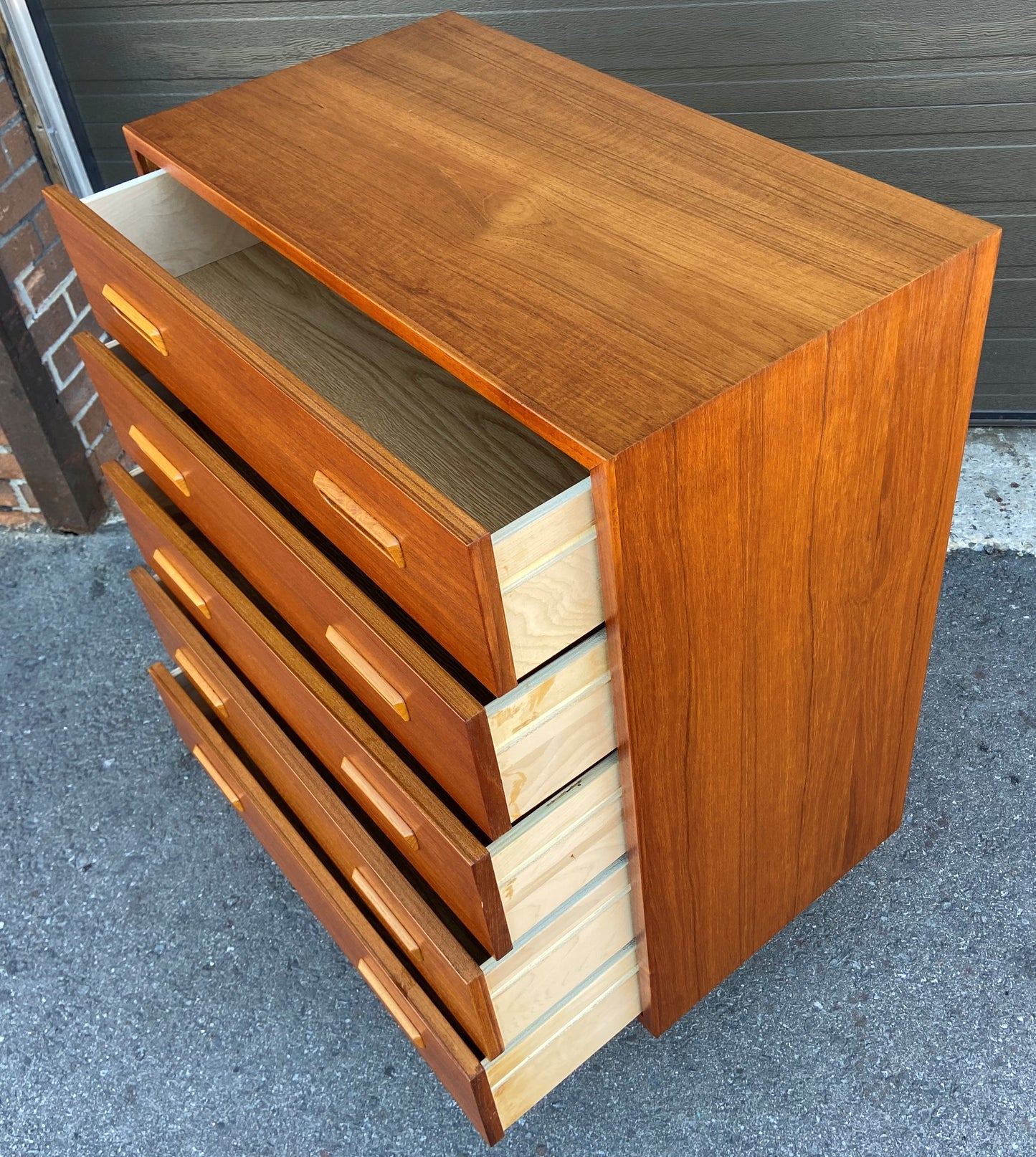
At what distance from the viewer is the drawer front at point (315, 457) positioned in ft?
2.60

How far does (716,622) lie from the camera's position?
975mm

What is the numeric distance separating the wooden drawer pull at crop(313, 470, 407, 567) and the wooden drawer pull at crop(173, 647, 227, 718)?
1.88ft

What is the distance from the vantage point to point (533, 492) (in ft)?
3.42

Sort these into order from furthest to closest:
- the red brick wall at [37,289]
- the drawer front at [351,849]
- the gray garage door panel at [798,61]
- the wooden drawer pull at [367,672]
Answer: the red brick wall at [37,289]
the gray garage door panel at [798,61]
the drawer front at [351,849]
the wooden drawer pull at [367,672]

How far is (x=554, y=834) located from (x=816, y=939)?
24.4 inches

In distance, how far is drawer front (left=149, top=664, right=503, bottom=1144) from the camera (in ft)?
3.71

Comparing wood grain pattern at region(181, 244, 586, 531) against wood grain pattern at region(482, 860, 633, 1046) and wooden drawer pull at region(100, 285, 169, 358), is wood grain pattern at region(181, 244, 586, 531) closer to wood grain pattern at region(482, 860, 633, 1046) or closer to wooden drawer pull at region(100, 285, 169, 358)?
wooden drawer pull at region(100, 285, 169, 358)

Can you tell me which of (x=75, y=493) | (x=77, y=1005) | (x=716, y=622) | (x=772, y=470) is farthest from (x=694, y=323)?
(x=75, y=493)

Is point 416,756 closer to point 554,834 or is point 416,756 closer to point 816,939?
point 554,834

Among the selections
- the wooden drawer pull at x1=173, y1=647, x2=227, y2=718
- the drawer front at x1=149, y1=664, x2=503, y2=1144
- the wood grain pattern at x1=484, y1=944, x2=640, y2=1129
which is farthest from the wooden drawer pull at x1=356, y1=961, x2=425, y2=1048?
the wooden drawer pull at x1=173, y1=647, x2=227, y2=718

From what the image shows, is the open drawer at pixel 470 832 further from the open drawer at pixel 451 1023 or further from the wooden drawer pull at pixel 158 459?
the wooden drawer pull at pixel 158 459

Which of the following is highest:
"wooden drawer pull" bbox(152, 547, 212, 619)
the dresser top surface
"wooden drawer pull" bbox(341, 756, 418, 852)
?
the dresser top surface

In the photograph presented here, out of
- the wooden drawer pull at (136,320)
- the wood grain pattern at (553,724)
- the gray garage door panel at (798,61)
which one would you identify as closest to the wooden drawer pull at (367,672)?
the wood grain pattern at (553,724)

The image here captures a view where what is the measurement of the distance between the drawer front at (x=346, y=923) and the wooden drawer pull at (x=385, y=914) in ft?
0.12
